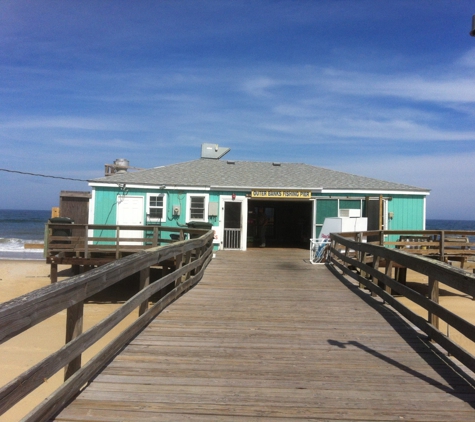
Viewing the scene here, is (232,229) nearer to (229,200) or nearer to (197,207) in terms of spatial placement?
(229,200)

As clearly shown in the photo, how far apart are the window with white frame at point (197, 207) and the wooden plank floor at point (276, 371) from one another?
10.3 m

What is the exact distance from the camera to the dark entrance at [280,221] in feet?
73.8

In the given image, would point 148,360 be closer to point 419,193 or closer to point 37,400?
point 37,400

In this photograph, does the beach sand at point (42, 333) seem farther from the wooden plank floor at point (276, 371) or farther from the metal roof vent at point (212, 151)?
the metal roof vent at point (212, 151)

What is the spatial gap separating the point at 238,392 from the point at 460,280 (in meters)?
2.28

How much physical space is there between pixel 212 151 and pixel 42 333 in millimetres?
14121

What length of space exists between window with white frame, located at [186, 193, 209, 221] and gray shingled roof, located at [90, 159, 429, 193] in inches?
19.7

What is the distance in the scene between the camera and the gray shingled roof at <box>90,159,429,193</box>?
58.5 feet

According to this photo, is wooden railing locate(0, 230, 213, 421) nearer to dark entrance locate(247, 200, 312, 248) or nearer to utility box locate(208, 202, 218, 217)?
utility box locate(208, 202, 218, 217)

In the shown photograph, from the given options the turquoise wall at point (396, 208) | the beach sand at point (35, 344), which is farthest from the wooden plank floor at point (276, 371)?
the turquoise wall at point (396, 208)

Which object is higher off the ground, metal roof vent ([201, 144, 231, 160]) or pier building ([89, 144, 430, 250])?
metal roof vent ([201, 144, 231, 160])

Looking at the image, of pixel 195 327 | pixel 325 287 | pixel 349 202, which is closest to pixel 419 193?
pixel 349 202

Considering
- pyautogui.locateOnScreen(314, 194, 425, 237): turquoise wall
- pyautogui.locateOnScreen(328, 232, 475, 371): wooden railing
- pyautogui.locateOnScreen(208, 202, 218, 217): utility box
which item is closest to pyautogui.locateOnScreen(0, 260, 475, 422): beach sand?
pyautogui.locateOnScreen(314, 194, 425, 237): turquoise wall

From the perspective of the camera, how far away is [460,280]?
171 inches
